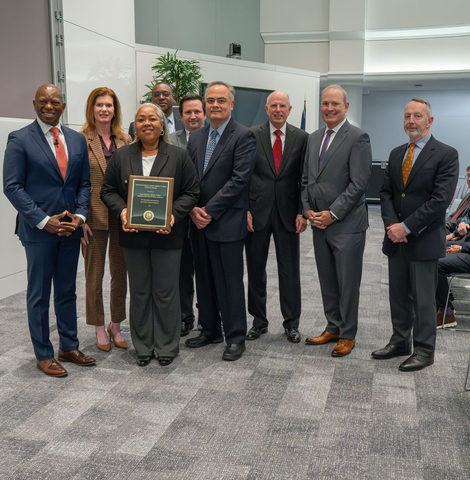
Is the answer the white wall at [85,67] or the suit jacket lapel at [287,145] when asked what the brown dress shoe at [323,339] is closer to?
the suit jacket lapel at [287,145]

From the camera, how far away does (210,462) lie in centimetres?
220

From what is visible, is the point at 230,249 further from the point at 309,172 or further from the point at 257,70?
the point at 257,70

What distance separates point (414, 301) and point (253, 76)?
22.0 ft

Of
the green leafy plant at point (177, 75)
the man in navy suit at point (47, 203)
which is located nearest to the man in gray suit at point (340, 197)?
the man in navy suit at point (47, 203)

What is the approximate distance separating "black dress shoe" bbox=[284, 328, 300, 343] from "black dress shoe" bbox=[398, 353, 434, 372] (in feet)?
2.55

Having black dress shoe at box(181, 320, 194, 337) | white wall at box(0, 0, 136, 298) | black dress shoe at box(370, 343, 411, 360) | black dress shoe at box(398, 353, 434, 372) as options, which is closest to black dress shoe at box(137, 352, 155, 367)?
black dress shoe at box(181, 320, 194, 337)

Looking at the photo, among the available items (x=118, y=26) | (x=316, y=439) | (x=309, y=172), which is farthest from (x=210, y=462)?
(x=118, y=26)

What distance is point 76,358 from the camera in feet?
10.6

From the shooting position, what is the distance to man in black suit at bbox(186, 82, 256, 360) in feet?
10.6

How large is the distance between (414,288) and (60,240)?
222cm

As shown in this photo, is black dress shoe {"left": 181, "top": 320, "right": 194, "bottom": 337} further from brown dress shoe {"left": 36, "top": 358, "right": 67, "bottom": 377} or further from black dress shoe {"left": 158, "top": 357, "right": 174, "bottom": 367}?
brown dress shoe {"left": 36, "top": 358, "right": 67, "bottom": 377}

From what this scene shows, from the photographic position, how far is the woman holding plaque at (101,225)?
3324 millimetres

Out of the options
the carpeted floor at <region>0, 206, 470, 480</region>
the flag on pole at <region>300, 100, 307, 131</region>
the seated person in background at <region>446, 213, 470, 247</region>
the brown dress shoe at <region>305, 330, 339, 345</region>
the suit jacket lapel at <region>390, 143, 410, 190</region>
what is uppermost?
the flag on pole at <region>300, 100, 307, 131</region>

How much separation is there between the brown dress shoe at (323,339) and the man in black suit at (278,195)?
0.32ft
